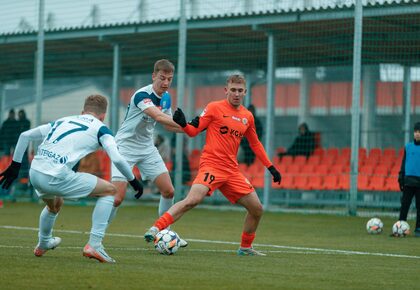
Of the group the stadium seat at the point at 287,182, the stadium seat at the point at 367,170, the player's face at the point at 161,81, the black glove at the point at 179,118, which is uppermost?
the player's face at the point at 161,81

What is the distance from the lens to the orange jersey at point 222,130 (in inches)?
444

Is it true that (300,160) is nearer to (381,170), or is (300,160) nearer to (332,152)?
(332,152)

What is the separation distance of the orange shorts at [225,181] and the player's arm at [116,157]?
1.72 meters

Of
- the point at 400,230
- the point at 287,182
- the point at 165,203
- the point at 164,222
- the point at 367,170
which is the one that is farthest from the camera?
the point at 287,182

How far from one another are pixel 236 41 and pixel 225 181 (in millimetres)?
14951

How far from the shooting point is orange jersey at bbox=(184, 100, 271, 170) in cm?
1129

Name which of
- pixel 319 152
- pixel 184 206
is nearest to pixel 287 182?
pixel 319 152

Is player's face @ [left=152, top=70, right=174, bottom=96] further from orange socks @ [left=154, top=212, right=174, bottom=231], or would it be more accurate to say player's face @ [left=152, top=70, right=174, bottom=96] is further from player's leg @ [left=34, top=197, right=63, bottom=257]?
player's leg @ [left=34, top=197, right=63, bottom=257]

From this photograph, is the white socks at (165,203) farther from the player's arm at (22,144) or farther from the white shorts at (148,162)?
the player's arm at (22,144)

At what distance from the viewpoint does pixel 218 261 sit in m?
10.5

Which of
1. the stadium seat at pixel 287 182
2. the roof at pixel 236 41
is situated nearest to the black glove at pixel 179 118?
the roof at pixel 236 41

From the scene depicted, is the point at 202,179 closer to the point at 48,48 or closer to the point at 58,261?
the point at 58,261

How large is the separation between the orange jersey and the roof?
1037 cm

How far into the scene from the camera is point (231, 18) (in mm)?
Result: 23688
